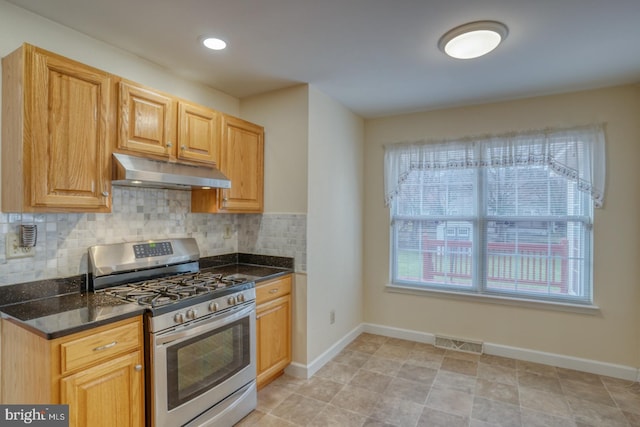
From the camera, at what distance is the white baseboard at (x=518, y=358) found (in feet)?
9.16

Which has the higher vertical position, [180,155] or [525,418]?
[180,155]

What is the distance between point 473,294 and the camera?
3.34 metres

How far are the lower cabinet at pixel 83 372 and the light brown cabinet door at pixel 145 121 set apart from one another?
1050 millimetres

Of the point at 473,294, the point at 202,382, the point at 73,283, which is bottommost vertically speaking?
the point at 202,382

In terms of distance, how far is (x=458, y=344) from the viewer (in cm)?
337

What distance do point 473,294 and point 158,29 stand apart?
11.3ft

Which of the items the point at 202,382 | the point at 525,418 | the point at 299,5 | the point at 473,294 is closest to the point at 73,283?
the point at 202,382

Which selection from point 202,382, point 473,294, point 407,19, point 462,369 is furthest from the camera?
point 473,294

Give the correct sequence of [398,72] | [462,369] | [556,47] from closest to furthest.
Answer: [556,47]
[398,72]
[462,369]

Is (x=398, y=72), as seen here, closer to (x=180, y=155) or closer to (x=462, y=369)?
(x=180, y=155)

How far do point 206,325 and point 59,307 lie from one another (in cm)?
74

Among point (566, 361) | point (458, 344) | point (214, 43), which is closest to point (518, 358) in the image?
point (566, 361)

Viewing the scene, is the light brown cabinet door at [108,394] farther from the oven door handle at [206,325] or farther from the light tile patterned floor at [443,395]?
the light tile patterned floor at [443,395]

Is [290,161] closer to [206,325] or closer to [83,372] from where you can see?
[206,325]
